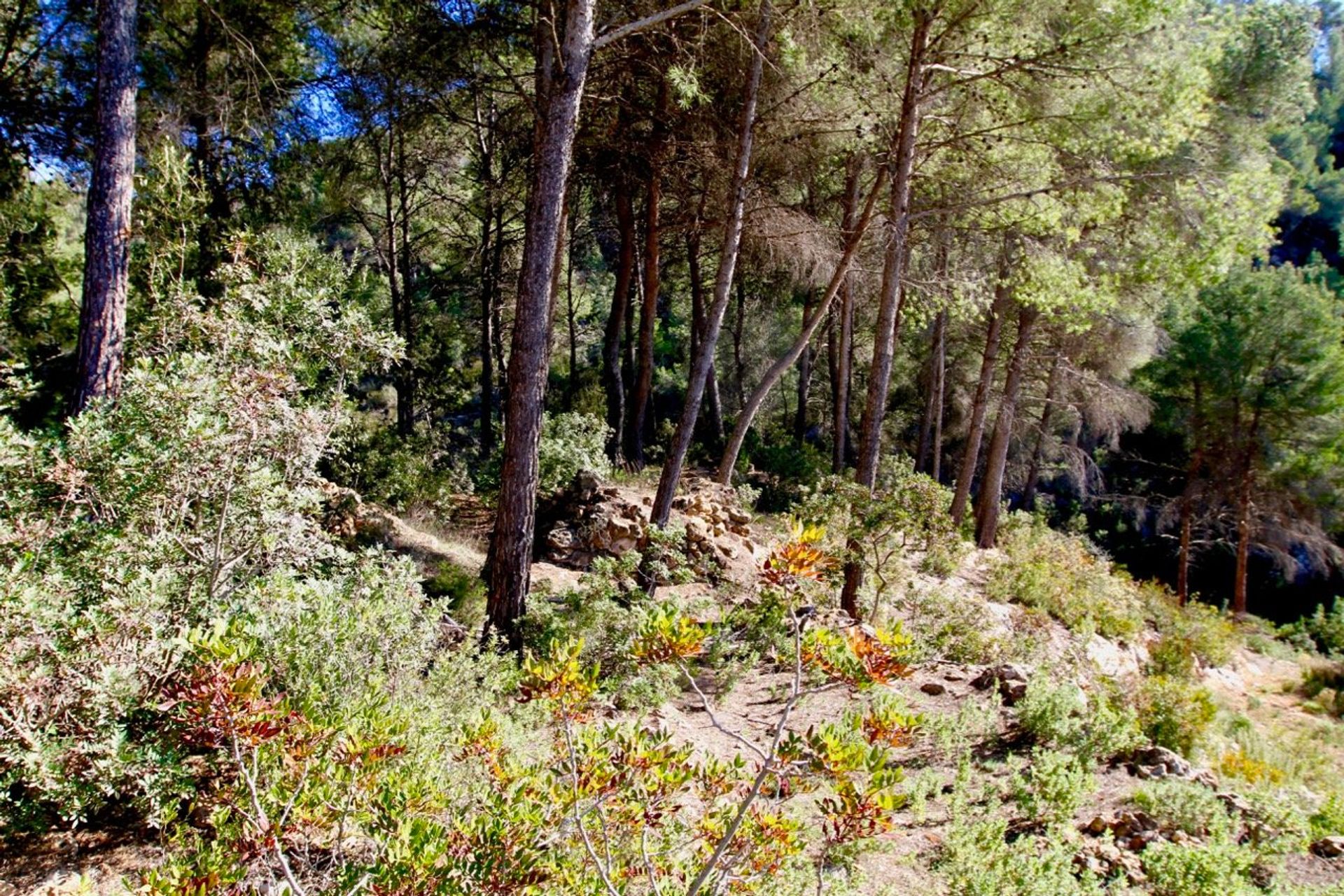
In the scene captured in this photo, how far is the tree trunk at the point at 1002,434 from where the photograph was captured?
14812 millimetres

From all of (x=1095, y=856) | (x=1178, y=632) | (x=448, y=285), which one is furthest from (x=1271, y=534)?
(x=448, y=285)

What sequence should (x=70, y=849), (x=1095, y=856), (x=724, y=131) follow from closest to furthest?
(x=70, y=849)
(x=1095, y=856)
(x=724, y=131)

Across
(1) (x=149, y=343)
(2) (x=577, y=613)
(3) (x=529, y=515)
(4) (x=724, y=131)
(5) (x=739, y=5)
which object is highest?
(5) (x=739, y=5)

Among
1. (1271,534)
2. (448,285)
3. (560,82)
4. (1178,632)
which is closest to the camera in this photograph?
(560,82)

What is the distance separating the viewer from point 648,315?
12.2 metres

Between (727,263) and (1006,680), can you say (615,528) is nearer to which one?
(727,263)

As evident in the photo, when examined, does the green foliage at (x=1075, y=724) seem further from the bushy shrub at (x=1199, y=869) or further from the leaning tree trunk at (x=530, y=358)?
the leaning tree trunk at (x=530, y=358)

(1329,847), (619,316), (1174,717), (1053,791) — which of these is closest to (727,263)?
(619,316)

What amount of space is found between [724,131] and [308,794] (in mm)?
9630

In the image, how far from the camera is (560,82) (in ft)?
20.0

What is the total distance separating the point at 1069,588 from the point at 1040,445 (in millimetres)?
10157

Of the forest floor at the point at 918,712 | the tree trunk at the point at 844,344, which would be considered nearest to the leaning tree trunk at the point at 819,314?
the forest floor at the point at 918,712

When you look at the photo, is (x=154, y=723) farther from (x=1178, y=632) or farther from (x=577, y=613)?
(x=1178, y=632)

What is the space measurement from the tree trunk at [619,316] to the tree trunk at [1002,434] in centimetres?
767
